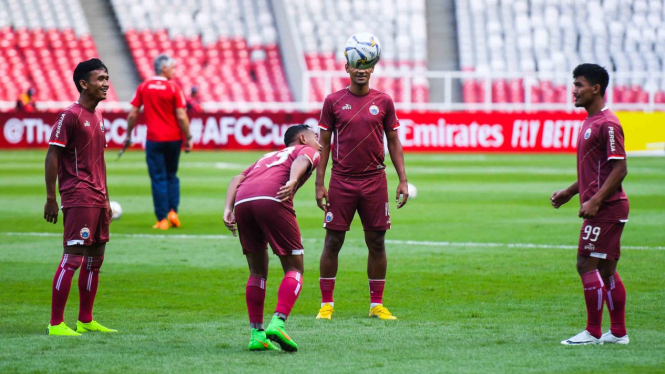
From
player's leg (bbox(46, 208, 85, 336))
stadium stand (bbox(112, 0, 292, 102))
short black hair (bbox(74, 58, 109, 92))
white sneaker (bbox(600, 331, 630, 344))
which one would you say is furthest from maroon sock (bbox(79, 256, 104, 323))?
stadium stand (bbox(112, 0, 292, 102))

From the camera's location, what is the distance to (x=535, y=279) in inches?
361

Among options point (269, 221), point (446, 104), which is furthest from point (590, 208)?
point (446, 104)

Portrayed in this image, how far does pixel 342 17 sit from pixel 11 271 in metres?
32.7

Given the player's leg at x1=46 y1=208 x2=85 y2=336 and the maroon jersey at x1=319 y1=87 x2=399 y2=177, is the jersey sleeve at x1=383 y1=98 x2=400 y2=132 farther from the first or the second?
the player's leg at x1=46 y1=208 x2=85 y2=336

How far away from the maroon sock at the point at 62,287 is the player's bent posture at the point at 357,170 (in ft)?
6.09

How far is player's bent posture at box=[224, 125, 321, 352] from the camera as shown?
6.03 meters

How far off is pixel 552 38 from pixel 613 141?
117 ft

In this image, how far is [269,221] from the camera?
19.9 feet

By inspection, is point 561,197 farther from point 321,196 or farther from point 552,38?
point 552,38

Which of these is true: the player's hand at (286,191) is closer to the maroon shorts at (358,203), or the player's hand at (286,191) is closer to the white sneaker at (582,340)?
the maroon shorts at (358,203)

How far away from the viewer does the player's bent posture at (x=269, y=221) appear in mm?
6031

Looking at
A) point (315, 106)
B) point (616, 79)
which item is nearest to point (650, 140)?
point (616, 79)

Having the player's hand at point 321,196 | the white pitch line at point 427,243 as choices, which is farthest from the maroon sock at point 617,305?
the white pitch line at point 427,243

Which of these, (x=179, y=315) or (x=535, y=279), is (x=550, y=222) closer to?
(x=535, y=279)
